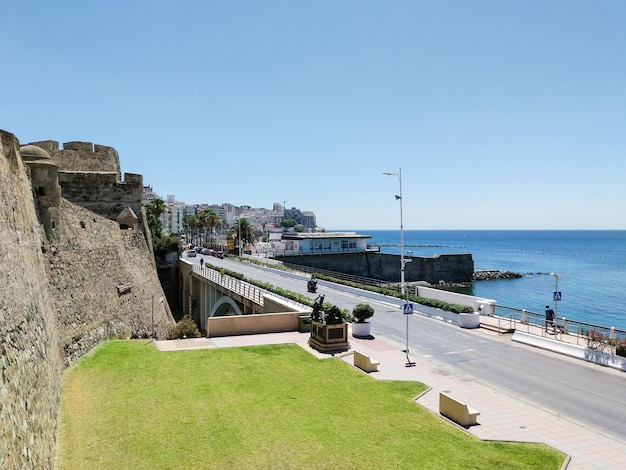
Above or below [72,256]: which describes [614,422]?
below

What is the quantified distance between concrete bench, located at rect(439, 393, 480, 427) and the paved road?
2.74 meters

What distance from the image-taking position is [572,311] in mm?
52688

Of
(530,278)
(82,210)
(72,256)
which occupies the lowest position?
(530,278)

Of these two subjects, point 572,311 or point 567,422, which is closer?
point 567,422

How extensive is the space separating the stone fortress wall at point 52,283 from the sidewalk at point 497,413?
505cm

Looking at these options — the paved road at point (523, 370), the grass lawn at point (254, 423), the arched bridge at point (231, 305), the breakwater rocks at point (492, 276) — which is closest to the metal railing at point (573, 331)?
the paved road at point (523, 370)

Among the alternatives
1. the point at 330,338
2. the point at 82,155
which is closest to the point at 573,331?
the point at 330,338

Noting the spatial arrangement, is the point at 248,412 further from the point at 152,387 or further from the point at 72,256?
the point at 72,256

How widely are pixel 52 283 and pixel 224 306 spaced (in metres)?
19.4

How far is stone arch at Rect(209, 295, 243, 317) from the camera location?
33.8 metres

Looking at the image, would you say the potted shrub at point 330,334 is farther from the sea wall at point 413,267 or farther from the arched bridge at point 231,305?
the sea wall at point 413,267

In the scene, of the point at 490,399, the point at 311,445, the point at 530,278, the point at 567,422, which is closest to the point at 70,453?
the point at 311,445

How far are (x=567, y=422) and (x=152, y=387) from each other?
11706mm

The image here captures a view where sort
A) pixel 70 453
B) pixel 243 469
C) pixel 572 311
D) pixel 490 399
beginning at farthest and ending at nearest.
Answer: pixel 572 311 → pixel 490 399 → pixel 70 453 → pixel 243 469
